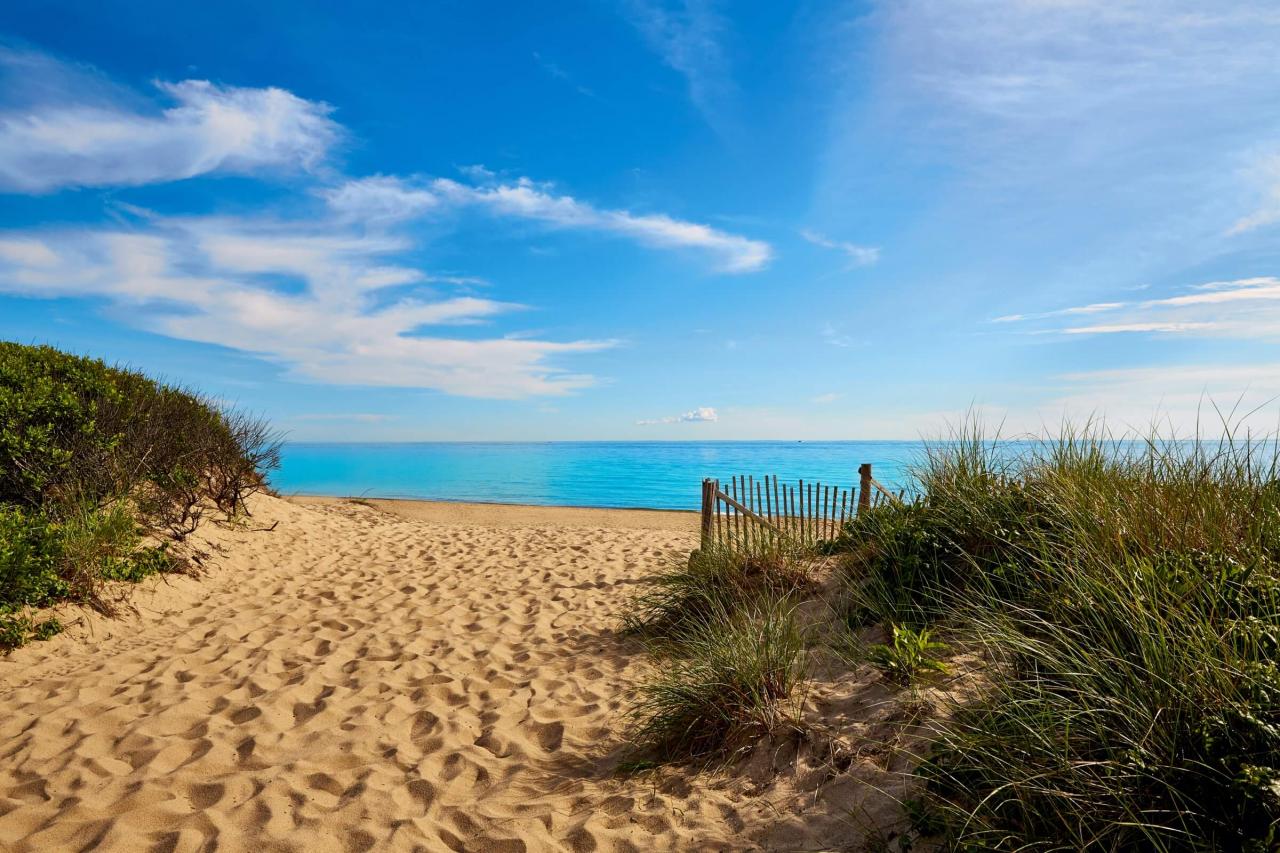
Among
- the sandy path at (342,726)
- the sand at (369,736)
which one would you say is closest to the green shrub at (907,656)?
the sand at (369,736)

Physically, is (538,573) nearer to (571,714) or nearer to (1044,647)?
(571,714)

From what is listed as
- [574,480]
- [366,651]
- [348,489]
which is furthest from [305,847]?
[574,480]

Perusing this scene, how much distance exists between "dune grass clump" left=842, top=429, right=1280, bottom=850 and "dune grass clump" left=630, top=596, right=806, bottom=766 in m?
1.02

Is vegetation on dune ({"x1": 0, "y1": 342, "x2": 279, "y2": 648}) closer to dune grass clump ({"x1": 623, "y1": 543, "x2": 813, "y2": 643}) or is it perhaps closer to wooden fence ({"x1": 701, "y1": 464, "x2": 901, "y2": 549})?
dune grass clump ({"x1": 623, "y1": 543, "x2": 813, "y2": 643})

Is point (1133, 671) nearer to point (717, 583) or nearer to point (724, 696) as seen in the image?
point (724, 696)

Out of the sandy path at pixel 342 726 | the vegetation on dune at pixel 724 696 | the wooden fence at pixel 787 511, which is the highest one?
the wooden fence at pixel 787 511

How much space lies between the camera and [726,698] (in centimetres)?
378

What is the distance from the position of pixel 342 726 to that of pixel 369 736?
0.30m

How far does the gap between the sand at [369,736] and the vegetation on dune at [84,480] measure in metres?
0.45

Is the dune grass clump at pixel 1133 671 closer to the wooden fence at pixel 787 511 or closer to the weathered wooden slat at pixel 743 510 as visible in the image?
the wooden fence at pixel 787 511

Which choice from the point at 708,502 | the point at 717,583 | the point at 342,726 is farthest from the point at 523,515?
the point at 342,726

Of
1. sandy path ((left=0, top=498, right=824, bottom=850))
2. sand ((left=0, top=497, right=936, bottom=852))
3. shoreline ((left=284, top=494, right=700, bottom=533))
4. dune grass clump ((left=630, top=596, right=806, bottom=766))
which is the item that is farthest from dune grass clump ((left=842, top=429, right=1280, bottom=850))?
shoreline ((left=284, top=494, right=700, bottom=533))

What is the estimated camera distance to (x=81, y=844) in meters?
3.10

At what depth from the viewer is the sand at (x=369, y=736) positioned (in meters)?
3.13
